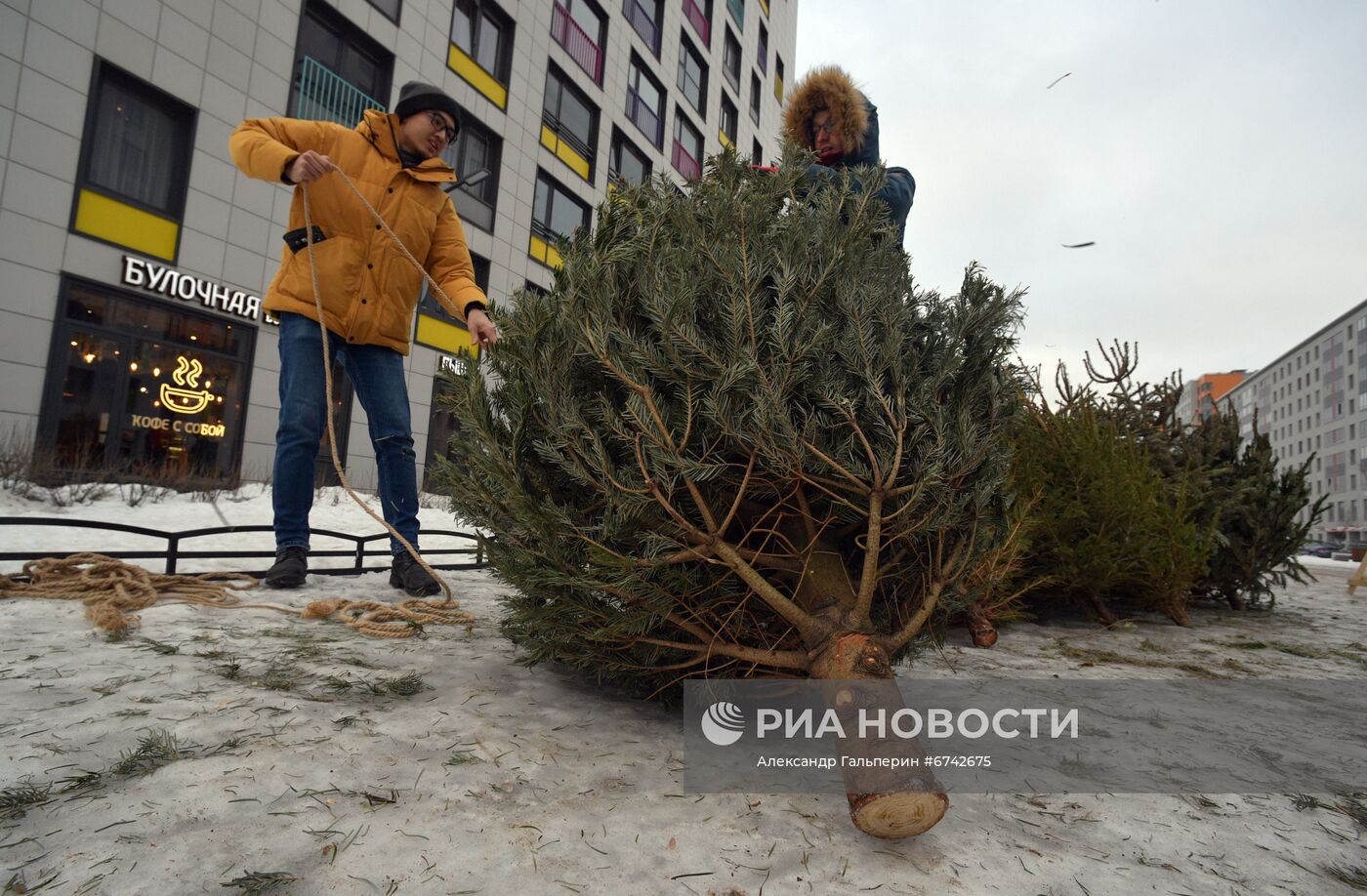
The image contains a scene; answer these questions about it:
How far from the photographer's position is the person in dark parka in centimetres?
293

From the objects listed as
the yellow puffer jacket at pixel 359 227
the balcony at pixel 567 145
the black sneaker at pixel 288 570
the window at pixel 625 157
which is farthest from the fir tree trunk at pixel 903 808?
the window at pixel 625 157

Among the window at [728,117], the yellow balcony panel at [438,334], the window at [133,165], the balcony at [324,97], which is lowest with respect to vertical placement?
the yellow balcony panel at [438,334]

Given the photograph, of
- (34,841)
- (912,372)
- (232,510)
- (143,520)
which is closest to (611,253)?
(912,372)

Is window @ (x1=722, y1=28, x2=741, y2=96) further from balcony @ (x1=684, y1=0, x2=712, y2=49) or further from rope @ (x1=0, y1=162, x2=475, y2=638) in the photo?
rope @ (x1=0, y1=162, x2=475, y2=638)

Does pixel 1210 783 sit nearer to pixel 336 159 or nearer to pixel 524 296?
pixel 524 296

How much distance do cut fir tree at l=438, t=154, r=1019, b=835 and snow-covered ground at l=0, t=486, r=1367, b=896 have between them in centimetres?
34

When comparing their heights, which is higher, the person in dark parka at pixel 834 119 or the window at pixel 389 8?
the window at pixel 389 8

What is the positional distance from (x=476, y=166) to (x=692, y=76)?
12.1 meters

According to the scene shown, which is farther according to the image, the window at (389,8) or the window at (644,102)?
the window at (644,102)

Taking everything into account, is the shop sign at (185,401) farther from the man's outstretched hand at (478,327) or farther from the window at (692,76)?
the window at (692,76)

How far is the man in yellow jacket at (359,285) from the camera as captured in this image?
3.32m

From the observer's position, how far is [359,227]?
3414mm

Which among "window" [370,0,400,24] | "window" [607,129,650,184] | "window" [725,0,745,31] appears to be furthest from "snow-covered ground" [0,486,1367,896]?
"window" [725,0,745,31]

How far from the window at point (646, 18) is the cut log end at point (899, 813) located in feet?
72.5
